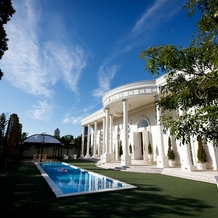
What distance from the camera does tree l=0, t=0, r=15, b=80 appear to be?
5949mm

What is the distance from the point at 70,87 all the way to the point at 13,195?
932cm

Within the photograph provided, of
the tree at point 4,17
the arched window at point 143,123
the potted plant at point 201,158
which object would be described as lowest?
the potted plant at point 201,158

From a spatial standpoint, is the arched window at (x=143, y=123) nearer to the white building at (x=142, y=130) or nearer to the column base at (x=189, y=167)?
the white building at (x=142, y=130)

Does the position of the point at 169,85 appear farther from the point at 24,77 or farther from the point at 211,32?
the point at 24,77

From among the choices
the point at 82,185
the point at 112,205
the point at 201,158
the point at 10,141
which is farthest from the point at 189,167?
the point at 10,141

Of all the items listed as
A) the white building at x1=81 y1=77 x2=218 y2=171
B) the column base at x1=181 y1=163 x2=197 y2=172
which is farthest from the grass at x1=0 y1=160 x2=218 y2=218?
the white building at x1=81 y1=77 x2=218 y2=171

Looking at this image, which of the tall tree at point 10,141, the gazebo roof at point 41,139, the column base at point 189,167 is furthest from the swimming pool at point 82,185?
the gazebo roof at point 41,139

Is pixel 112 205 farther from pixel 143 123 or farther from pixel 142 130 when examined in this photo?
pixel 143 123

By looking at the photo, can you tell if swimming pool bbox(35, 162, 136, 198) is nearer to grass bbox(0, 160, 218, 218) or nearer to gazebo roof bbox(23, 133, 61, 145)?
grass bbox(0, 160, 218, 218)

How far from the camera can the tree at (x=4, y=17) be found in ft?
19.5

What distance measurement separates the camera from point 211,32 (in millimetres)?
3248

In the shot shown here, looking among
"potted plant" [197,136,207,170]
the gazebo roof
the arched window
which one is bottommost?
"potted plant" [197,136,207,170]

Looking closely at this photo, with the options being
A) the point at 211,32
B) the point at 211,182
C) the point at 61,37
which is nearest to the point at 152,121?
the point at 211,182

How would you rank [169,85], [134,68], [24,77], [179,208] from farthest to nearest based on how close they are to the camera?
[134,68], [24,77], [169,85], [179,208]
